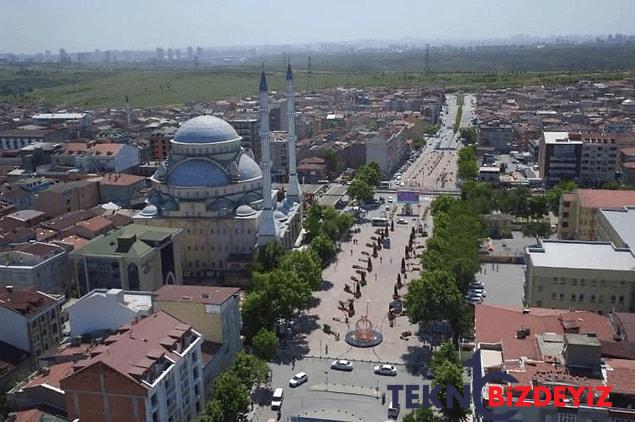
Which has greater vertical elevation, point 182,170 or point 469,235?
point 182,170

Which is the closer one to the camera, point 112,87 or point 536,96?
point 536,96

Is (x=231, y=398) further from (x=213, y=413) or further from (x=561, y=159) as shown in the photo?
(x=561, y=159)

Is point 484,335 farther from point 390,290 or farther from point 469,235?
point 469,235

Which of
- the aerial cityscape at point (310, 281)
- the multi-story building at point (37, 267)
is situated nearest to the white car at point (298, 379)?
the aerial cityscape at point (310, 281)

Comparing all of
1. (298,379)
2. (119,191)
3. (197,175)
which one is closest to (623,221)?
(298,379)

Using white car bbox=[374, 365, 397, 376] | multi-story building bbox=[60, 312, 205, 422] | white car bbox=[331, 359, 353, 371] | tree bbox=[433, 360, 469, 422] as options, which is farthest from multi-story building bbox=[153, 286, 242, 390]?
tree bbox=[433, 360, 469, 422]

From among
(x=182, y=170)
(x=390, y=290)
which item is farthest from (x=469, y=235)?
(x=182, y=170)
